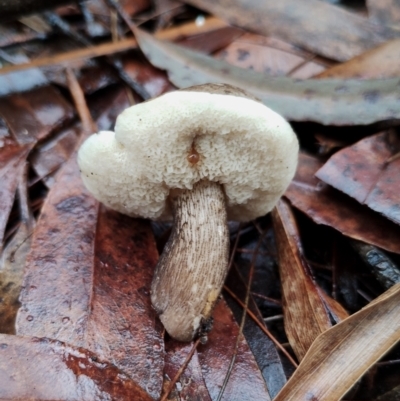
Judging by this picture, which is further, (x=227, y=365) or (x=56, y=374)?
(x=227, y=365)

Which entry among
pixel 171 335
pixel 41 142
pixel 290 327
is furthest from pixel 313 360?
pixel 41 142

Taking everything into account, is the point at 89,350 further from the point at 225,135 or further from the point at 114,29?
the point at 114,29

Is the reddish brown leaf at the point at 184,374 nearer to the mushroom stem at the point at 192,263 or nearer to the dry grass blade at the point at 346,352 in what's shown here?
the mushroom stem at the point at 192,263

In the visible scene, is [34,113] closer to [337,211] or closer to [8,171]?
[8,171]

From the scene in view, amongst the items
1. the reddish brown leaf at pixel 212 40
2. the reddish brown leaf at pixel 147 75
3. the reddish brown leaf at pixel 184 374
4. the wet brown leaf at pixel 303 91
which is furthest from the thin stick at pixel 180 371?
the reddish brown leaf at pixel 212 40

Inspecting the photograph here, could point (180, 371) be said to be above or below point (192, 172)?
below

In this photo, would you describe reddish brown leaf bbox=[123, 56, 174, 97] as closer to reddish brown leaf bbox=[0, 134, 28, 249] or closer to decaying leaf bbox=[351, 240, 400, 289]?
reddish brown leaf bbox=[0, 134, 28, 249]

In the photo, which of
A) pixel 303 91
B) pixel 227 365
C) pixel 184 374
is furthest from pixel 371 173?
pixel 184 374

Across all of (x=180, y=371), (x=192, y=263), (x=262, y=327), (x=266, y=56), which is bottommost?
(x=262, y=327)
